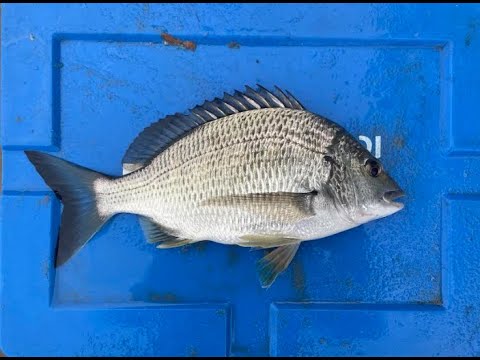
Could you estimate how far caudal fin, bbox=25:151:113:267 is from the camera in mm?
1726

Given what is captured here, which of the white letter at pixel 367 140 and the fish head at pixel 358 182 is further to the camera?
the white letter at pixel 367 140

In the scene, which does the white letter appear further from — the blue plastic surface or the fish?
the fish

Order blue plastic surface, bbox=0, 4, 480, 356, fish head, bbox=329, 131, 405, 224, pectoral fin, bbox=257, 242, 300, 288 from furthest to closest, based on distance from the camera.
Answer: blue plastic surface, bbox=0, 4, 480, 356 → pectoral fin, bbox=257, 242, 300, 288 → fish head, bbox=329, 131, 405, 224

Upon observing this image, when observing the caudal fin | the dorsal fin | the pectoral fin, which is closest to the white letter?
the dorsal fin

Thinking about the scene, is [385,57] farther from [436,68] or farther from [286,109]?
[286,109]

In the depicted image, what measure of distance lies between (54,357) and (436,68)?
6.08ft

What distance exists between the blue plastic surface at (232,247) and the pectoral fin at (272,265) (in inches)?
6.9

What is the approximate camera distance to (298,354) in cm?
186

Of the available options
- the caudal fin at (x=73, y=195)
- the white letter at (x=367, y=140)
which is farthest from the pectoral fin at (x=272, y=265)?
the caudal fin at (x=73, y=195)

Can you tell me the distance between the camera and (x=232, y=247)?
74.1 inches

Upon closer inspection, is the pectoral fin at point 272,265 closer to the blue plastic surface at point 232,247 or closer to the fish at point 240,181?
the fish at point 240,181

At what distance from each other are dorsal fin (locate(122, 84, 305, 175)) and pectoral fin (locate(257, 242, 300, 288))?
0.50m

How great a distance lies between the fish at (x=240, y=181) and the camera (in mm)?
1601

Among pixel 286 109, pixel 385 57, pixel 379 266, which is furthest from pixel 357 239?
pixel 385 57
